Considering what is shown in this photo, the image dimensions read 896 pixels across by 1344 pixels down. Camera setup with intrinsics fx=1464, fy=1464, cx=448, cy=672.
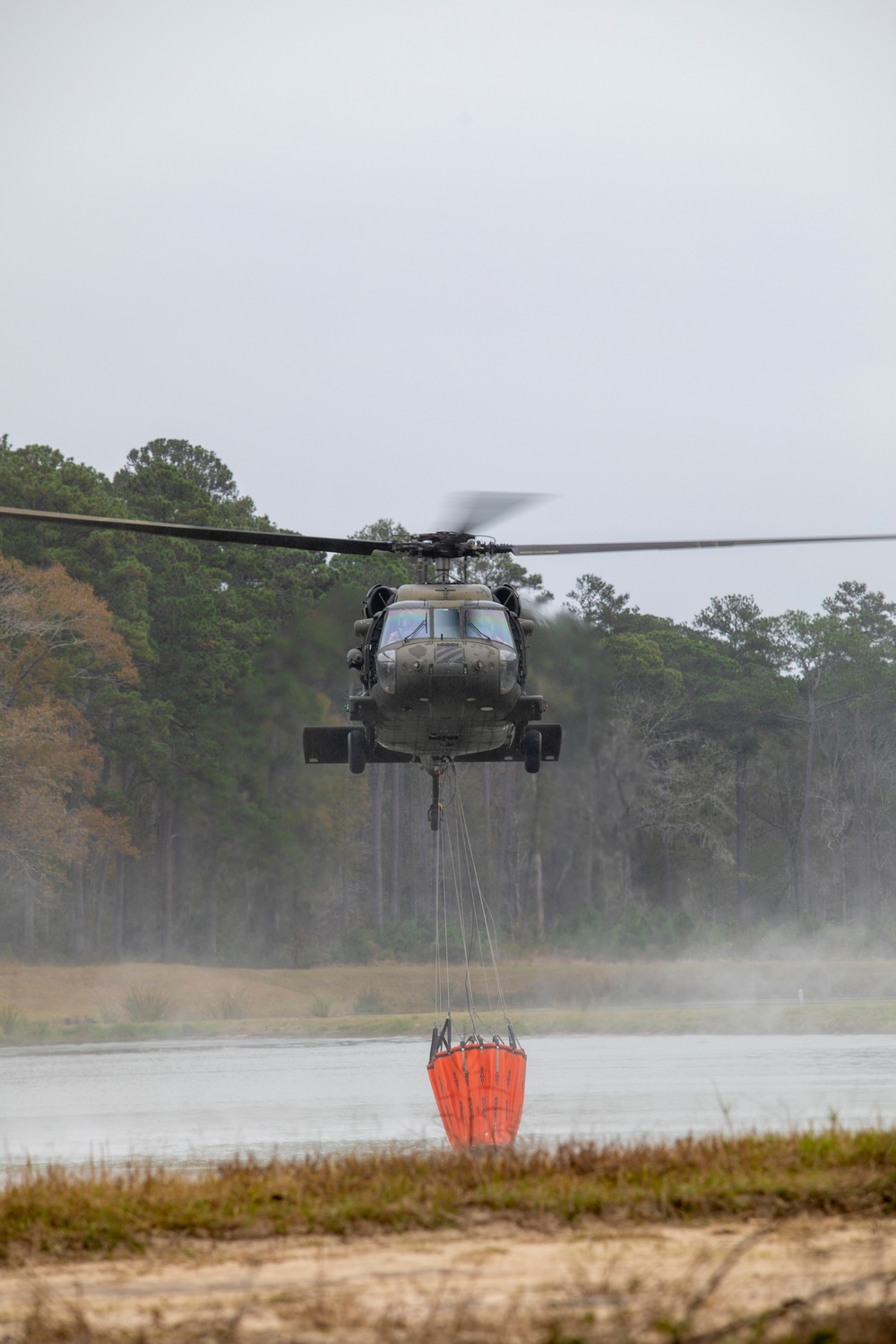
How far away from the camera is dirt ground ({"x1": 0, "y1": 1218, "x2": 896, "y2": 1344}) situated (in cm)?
→ 512

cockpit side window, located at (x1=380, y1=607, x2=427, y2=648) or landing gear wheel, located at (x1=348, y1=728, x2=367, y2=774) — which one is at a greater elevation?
cockpit side window, located at (x1=380, y1=607, x2=427, y2=648)

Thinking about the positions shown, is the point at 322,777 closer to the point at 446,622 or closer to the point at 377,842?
the point at 377,842

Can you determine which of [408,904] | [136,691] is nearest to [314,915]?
[408,904]

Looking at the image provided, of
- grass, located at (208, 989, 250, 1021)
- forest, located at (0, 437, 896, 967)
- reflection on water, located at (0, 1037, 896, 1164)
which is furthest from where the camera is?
forest, located at (0, 437, 896, 967)

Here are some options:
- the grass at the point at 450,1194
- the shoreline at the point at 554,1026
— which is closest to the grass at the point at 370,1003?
the shoreline at the point at 554,1026

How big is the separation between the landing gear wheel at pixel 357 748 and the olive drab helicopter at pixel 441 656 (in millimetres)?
15

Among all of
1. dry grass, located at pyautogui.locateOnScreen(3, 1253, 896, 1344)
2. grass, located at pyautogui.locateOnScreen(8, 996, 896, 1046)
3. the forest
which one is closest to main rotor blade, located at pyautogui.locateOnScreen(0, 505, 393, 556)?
dry grass, located at pyautogui.locateOnScreen(3, 1253, 896, 1344)

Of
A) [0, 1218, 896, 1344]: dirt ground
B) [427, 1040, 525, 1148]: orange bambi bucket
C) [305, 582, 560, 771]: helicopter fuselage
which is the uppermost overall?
[305, 582, 560, 771]: helicopter fuselage

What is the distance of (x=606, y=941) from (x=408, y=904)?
537 inches

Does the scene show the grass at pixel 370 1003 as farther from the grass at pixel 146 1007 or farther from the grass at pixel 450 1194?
the grass at pixel 450 1194

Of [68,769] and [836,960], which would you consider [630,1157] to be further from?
[836,960]

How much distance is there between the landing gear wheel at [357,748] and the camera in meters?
16.9

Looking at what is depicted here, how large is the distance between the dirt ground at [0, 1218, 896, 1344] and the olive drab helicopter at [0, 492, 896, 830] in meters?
8.58

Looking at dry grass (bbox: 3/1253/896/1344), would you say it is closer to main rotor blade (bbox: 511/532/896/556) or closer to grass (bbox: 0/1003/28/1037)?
main rotor blade (bbox: 511/532/896/556)
